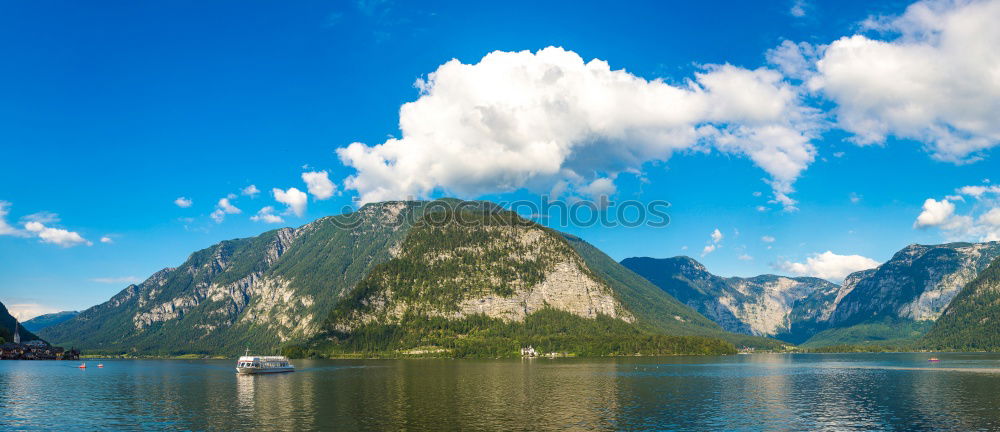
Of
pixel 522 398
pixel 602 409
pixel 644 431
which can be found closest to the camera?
pixel 644 431

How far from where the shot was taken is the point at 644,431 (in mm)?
81875

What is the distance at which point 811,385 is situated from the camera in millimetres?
155000

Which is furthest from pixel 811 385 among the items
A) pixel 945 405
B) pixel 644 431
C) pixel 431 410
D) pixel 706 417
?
pixel 431 410

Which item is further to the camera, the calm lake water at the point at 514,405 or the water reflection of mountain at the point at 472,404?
the calm lake water at the point at 514,405

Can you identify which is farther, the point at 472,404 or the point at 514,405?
the point at 472,404

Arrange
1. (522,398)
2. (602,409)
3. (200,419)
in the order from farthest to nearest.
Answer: (522,398)
(602,409)
(200,419)

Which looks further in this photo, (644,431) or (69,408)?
(69,408)

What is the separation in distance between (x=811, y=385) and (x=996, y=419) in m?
67.3

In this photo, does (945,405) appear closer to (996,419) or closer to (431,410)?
(996,419)

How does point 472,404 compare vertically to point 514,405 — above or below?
above

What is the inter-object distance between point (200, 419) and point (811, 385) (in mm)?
139093

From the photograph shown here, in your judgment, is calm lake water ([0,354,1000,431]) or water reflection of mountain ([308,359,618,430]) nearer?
water reflection of mountain ([308,359,618,430])

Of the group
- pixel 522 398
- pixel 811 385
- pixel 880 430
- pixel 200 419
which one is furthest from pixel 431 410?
pixel 811 385

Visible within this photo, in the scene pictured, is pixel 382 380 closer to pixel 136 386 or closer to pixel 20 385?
pixel 136 386
